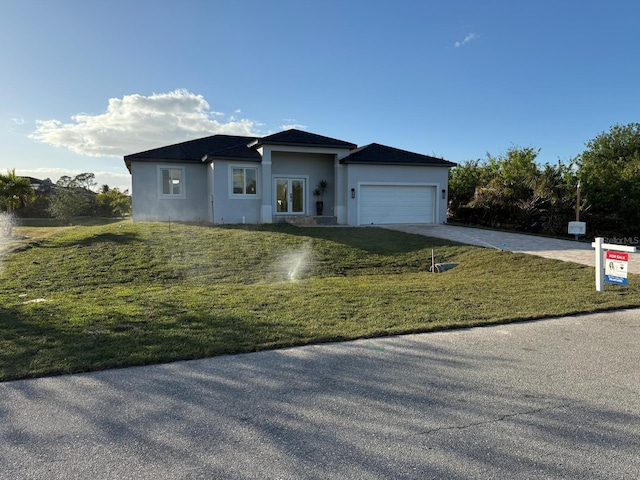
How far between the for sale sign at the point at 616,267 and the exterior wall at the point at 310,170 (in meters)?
14.4

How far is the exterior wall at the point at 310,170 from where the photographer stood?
2032 cm

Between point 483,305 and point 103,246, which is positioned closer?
point 483,305

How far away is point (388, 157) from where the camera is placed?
20406 millimetres

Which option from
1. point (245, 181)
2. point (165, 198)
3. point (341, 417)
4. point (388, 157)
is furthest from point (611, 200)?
point (341, 417)

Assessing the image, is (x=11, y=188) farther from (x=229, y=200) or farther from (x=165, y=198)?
(x=229, y=200)

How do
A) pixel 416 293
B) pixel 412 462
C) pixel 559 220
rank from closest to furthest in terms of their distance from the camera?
1. pixel 412 462
2. pixel 416 293
3. pixel 559 220

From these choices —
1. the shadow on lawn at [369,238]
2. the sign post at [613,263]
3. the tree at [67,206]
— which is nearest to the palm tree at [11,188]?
the tree at [67,206]

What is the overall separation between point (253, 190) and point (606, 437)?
58.2 feet

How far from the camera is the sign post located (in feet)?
24.0

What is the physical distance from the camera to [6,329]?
543cm

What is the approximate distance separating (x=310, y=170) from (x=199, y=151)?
19.0 ft

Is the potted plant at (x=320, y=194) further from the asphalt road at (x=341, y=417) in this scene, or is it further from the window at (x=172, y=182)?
the asphalt road at (x=341, y=417)

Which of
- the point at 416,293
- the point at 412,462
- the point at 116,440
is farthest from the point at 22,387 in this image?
the point at 416,293

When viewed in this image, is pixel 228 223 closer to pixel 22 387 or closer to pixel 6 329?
pixel 6 329
